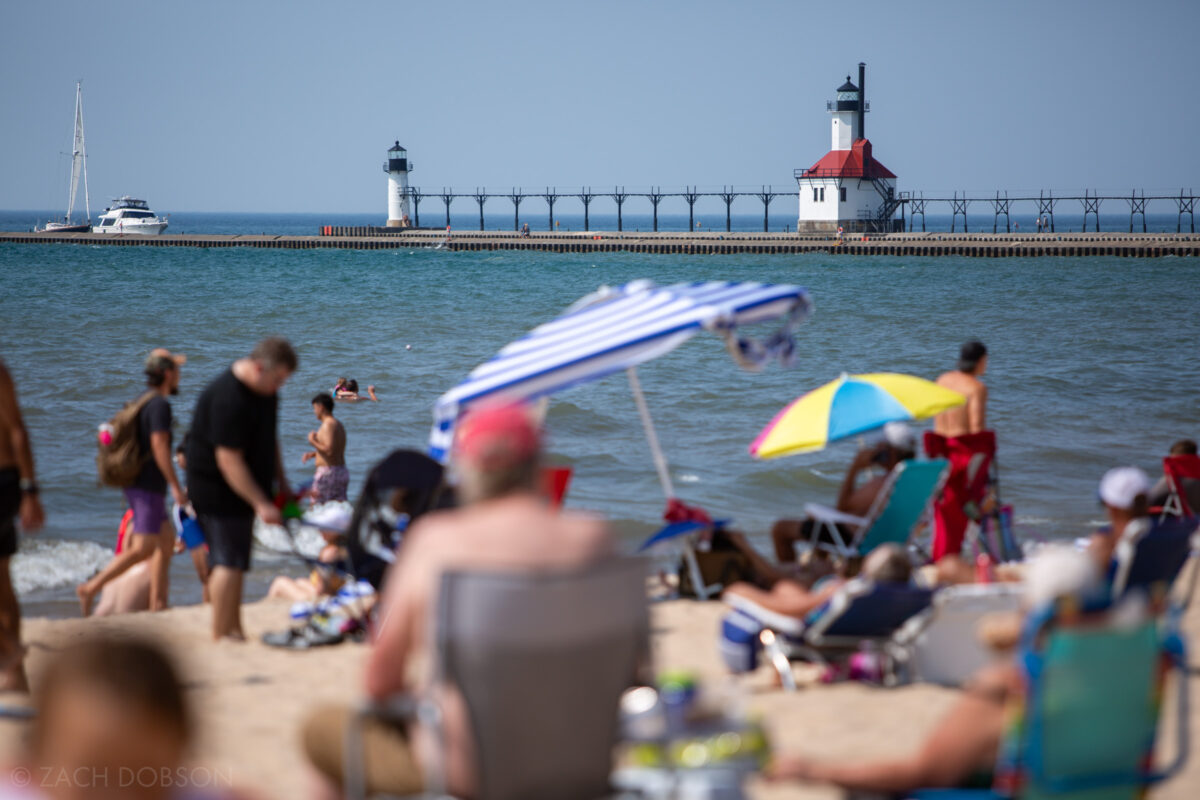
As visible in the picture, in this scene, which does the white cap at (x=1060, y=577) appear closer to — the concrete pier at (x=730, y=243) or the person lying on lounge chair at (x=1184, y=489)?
the person lying on lounge chair at (x=1184, y=489)

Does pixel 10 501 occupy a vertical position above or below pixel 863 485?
above

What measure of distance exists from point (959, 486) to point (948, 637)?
2.21 metres

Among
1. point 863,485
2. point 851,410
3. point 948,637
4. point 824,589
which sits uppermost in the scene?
point 851,410

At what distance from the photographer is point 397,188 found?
85.4m

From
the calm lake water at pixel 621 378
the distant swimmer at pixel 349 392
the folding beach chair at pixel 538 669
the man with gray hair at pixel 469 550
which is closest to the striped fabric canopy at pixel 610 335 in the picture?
the man with gray hair at pixel 469 550

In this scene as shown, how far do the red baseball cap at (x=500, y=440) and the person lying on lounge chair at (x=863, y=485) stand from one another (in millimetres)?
3687

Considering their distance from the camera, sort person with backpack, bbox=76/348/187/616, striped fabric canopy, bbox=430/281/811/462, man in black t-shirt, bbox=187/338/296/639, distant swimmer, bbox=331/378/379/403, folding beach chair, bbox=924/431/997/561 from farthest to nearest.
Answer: distant swimmer, bbox=331/378/379/403
folding beach chair, bbox=924/431/997/561
person with backpack, bbox=76/348/187/616
man in black t-shirt, bbox=187/338/296/639
striped fabric canopy, bbox=430/281/811/462

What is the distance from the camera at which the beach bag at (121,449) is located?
5.71m

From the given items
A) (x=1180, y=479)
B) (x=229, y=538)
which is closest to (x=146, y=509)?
(x=229, y=538)

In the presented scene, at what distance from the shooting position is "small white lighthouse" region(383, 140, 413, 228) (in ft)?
278

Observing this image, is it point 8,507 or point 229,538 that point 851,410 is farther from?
point 8,507

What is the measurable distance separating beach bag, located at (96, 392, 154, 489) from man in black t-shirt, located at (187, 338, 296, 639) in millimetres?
755

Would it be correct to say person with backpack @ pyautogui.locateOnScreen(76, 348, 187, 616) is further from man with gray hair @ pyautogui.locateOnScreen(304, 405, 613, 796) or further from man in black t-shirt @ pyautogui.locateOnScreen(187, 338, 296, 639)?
man with gray hair @ pyautogui.locateOnScreen(304, 405, 613, 796)

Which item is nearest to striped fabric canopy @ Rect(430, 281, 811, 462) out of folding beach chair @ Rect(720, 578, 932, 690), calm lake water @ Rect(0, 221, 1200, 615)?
folding beach chair @ Rect(720, 578, 932, 690)
